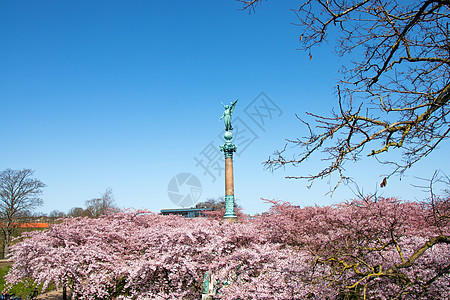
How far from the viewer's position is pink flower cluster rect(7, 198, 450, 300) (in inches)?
329

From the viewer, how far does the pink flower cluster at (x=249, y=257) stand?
8.37 m

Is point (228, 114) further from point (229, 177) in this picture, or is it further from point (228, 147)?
point (229, 177)

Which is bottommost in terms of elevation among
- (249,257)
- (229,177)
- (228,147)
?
(249,257)

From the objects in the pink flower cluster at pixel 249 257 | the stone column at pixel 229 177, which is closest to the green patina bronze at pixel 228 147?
the stone column at pixel 229 177

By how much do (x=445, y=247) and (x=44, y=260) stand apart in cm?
1593

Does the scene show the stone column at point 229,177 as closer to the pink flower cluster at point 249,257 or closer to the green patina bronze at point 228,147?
the green patina bronze at point 228,147

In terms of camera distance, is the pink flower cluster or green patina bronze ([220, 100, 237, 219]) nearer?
the pink flower cluster

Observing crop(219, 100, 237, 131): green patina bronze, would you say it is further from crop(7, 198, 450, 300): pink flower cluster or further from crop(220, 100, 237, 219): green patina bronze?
crop(7, 198, 450, 300): pink flower cluster

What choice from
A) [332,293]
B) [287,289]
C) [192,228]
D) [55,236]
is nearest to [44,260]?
[55,236]

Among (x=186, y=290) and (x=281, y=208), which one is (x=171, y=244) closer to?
(x=186, y=290)

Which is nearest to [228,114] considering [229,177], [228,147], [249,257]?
[228,147]

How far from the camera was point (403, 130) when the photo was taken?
4754 mm

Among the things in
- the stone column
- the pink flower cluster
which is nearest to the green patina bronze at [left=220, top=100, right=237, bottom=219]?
the stone column

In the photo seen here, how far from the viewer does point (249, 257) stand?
1133 cm
